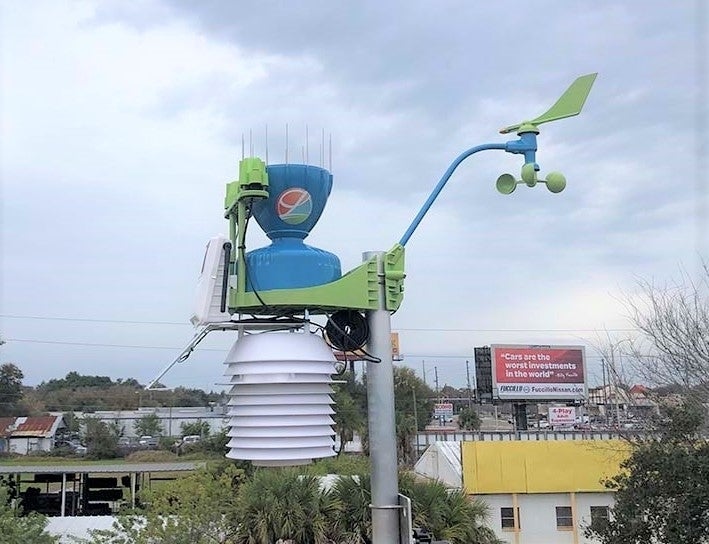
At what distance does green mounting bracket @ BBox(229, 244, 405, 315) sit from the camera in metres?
2.99

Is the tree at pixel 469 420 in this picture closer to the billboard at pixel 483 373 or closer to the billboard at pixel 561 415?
the billboard at pixel 561 415

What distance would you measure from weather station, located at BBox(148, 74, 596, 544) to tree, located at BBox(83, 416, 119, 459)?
4284cm

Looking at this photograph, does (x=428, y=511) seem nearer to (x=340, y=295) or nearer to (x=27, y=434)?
(x=340, y=295)

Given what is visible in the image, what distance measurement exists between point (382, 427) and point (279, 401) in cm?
43

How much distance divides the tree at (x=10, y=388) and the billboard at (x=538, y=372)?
34770mm

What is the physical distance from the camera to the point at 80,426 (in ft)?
166

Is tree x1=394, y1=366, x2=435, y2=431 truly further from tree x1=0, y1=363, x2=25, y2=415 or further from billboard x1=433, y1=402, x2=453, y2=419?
tree x1=0, y1=363, x2=25, y2=415

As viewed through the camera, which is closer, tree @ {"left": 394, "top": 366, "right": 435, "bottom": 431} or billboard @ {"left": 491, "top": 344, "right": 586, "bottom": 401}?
billboard @ {"left": 491, "top": 344, "right": 586, "bottom": 401}

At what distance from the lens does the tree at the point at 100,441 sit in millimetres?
42938

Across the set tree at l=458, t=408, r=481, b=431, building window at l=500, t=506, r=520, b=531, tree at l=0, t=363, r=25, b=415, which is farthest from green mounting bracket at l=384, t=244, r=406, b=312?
tree at l=0, t=363, r=25, b=415

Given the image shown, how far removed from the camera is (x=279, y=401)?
293cm

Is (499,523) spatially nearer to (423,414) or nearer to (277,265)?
(277,265)

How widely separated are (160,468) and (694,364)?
13441 mm

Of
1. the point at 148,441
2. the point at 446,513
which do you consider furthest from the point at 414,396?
the point at 446,513
